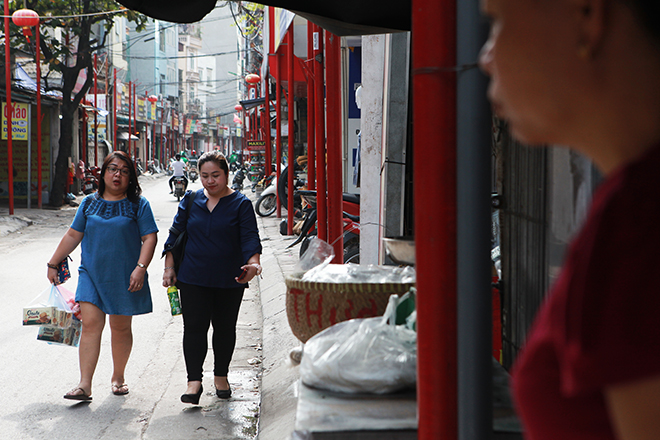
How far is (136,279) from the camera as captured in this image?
487 centimetres

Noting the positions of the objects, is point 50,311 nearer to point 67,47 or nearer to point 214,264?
point 214,264

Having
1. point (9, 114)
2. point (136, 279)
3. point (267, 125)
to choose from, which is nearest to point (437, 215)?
point (136, 279)

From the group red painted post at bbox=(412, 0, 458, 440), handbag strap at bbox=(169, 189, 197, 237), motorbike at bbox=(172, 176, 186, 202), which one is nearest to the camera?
red painted post at bbox=(412, 0, 458, 440)

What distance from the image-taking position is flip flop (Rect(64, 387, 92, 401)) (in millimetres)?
4691

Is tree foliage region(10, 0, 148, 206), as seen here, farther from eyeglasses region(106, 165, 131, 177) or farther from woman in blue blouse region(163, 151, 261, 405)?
woman in blue blouse region(163, 151, 261, 405)

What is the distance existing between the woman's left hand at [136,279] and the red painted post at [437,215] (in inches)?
138

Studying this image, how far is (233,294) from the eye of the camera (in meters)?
4.96

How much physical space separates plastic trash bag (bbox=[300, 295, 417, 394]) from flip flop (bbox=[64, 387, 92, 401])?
Answer: 3.12 meters

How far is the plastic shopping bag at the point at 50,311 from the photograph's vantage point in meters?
4.83

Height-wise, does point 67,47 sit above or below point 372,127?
above

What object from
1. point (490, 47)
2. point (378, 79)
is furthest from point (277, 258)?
point (490, 47)

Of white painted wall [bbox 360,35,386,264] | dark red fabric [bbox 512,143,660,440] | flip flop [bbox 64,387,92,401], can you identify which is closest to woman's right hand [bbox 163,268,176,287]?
flip flop [bbox 64,387,92,401]

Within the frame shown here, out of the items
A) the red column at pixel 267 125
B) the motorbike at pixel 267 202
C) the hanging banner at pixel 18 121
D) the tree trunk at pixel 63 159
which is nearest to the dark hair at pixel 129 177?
the motorbike at pixel 267 202

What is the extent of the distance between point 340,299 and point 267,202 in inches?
584
